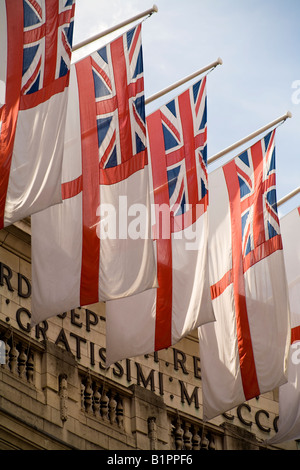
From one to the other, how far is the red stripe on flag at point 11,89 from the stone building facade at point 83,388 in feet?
11.1

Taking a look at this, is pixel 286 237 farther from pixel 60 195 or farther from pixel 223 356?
pixel 60 195

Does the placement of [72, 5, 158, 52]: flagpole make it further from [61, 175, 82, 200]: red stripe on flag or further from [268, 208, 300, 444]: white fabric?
[268, 208, 300, 444]: white fabric

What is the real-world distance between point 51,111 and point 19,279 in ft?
14.6

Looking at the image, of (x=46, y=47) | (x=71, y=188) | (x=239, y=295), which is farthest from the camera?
(x=239, y=295)

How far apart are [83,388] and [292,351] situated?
522 centimetres

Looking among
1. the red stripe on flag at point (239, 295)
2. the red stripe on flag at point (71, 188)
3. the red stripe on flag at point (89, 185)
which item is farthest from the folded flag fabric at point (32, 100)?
the red stripe on flag at point (239, 295)

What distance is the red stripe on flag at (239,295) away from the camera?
926 inches

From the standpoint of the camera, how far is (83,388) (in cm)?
2316

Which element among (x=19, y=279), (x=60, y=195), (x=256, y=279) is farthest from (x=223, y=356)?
(x=60, y=195)

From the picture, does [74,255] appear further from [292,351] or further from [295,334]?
[295,334]

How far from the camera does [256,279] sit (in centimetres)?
2456

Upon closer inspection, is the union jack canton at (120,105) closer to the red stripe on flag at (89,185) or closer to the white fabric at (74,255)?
the red stripe on flag at (89,185)

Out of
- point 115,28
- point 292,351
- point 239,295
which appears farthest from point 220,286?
point 115,28

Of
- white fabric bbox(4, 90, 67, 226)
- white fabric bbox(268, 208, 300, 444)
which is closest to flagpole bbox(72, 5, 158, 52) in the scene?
white fabric bbox(4, 90, 67, 226)
